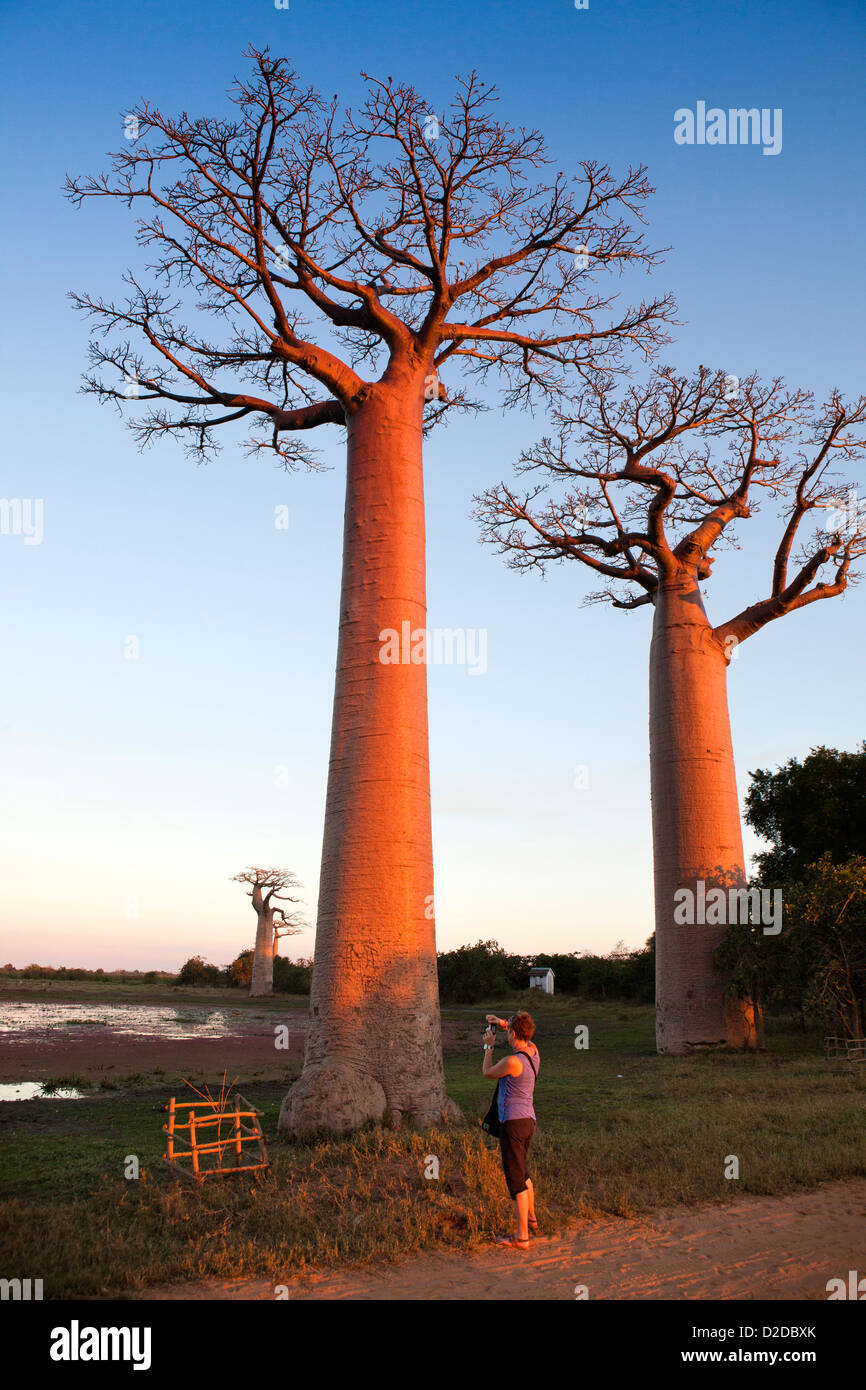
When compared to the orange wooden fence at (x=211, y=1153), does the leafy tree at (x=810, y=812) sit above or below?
above

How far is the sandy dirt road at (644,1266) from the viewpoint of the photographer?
4469 millimetres

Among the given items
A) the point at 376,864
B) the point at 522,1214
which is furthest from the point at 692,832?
the point at 522,1214

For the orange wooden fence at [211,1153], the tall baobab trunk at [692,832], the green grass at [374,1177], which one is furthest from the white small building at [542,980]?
the orange wooden fence at [211,1153]

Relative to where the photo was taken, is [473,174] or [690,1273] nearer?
[690,1273]

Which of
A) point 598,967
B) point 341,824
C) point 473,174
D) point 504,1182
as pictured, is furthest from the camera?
point 598,967

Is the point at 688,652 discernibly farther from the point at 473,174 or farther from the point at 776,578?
the point at 473,174

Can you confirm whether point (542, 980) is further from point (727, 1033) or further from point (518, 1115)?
point (518, 1115)

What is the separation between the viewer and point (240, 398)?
11.6 metres

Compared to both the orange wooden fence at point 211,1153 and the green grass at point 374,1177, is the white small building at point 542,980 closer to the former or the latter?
the green grass at point 374,1177

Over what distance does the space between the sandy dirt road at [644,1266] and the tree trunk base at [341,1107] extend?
2.86 metres

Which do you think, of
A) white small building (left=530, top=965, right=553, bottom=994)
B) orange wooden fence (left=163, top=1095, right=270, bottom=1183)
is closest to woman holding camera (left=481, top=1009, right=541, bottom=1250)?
orange wooden fence (left=163, top=1095, right=270, bottom=1183)
